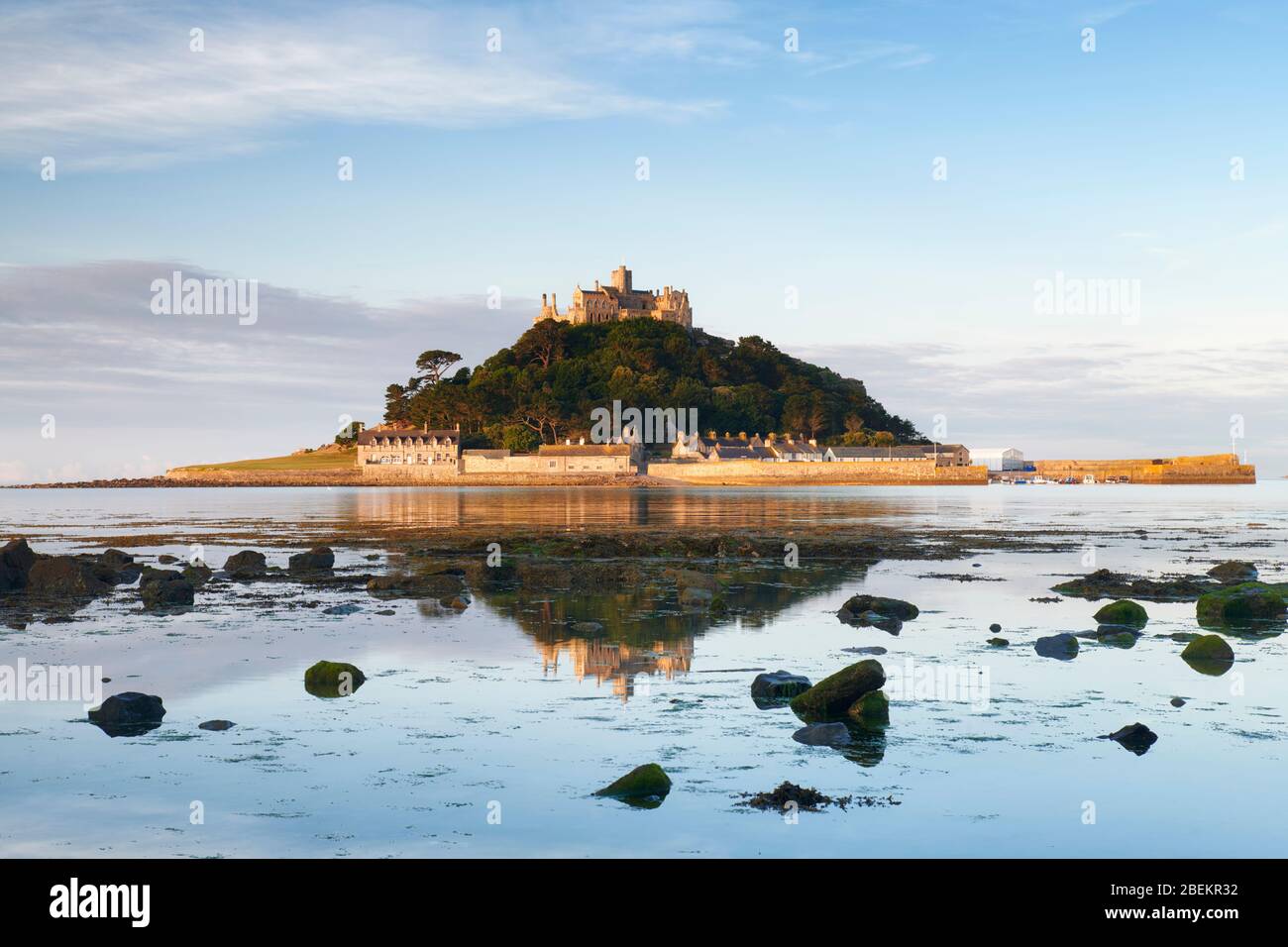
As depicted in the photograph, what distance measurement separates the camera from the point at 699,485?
553ft

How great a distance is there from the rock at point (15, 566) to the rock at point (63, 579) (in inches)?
7.6

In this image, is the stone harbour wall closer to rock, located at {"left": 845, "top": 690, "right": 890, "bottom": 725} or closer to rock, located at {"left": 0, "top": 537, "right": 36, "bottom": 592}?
rock, located at {"left": 0, "top": 537, "right": 36, "bottom": 592}

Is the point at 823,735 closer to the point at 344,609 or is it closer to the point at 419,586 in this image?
the point at 344,609

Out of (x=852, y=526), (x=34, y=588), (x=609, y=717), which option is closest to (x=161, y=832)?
(x=609, y=717)

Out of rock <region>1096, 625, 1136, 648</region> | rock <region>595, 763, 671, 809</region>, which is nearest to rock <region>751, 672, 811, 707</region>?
rock <region>595, 763, 671, 809</region>

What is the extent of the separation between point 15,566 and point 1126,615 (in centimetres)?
2598

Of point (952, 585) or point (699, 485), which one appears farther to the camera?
point (699, 485)

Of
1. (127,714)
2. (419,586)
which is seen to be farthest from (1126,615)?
(127,714)

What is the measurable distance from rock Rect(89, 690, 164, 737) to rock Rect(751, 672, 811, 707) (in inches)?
296

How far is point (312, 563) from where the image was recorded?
32.1 m

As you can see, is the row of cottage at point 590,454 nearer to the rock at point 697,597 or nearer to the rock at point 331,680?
the rock at point 697,597

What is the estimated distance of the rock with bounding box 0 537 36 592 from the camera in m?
26.8
